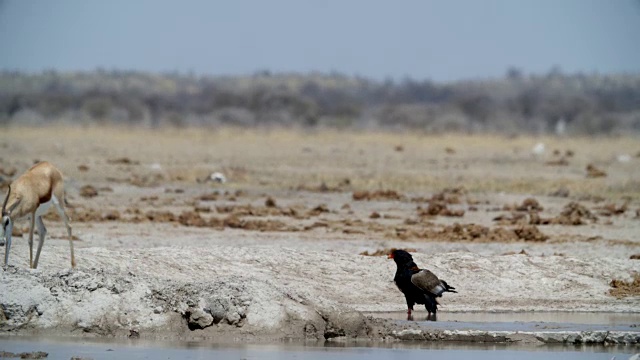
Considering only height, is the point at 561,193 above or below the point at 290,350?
above

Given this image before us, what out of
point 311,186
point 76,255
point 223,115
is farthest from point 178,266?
point 223,115

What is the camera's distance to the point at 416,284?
588 inches

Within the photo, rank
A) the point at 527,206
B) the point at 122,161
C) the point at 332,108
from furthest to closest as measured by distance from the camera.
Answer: the point at 332,108 → the point at 122,161 → the point at 527,206

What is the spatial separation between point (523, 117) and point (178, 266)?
64.0 m

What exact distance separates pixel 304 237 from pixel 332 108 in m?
56.2

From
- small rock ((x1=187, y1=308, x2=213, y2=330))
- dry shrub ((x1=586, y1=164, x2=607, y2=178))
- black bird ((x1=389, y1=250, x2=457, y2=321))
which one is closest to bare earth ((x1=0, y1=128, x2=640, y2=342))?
small rock ((x1=187, y1=308, x2=213, y2=330))

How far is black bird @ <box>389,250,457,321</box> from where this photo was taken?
589 inches

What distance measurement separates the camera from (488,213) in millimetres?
28281

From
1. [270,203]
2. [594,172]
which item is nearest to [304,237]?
[270,203]

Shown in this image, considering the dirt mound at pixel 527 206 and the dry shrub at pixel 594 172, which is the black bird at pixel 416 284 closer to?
the dirt mound at pixel 527 206

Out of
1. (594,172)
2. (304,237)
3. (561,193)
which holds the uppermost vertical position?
(594,172)

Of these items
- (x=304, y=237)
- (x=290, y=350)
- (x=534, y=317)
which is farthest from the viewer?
(x=304, y=237)

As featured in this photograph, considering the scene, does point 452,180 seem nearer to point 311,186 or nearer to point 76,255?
point 311,186

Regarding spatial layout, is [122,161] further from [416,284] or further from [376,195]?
[416,284]
